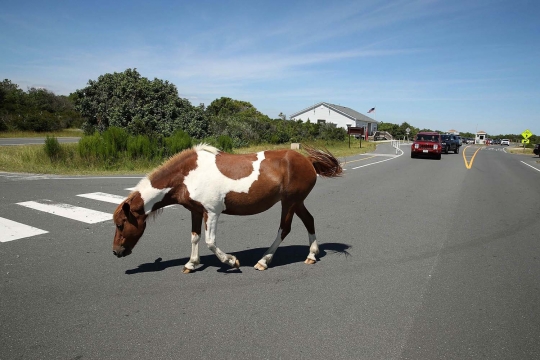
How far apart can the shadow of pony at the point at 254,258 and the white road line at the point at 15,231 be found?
8.34ft

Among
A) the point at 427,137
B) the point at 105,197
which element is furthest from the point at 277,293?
the point at 427,137

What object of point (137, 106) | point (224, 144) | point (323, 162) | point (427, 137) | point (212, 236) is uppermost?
point (137, 106)

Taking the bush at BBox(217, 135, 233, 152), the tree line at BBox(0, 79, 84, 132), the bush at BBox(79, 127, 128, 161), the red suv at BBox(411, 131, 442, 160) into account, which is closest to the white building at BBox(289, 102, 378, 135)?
the tree line at BBox(0, 79, 84, 132)

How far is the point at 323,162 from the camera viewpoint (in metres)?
5.71

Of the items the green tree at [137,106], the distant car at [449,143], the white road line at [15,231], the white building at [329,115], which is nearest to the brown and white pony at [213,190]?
the white road line at [15,231]

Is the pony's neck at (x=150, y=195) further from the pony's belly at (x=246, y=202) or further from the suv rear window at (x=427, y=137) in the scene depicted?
the suv rear window at (x=427, y=137)

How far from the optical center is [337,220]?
802cm

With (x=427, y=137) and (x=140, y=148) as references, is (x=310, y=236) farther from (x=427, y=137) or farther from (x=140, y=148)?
(x=427, y=137)

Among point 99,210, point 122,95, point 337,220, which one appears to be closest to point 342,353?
point 337,220

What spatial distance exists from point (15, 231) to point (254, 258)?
4121mm

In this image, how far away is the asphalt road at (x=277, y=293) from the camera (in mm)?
3330

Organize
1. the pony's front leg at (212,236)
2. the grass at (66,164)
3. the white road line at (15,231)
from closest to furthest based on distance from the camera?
the pony's front leg at (212,236) < the white road line at (15,231) < the grass at (66,164)

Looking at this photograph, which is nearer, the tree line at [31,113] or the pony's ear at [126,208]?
the pony's ear at [126,208]

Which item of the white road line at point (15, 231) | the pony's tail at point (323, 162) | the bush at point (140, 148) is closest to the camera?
the pony's tail at point (323, 162)
